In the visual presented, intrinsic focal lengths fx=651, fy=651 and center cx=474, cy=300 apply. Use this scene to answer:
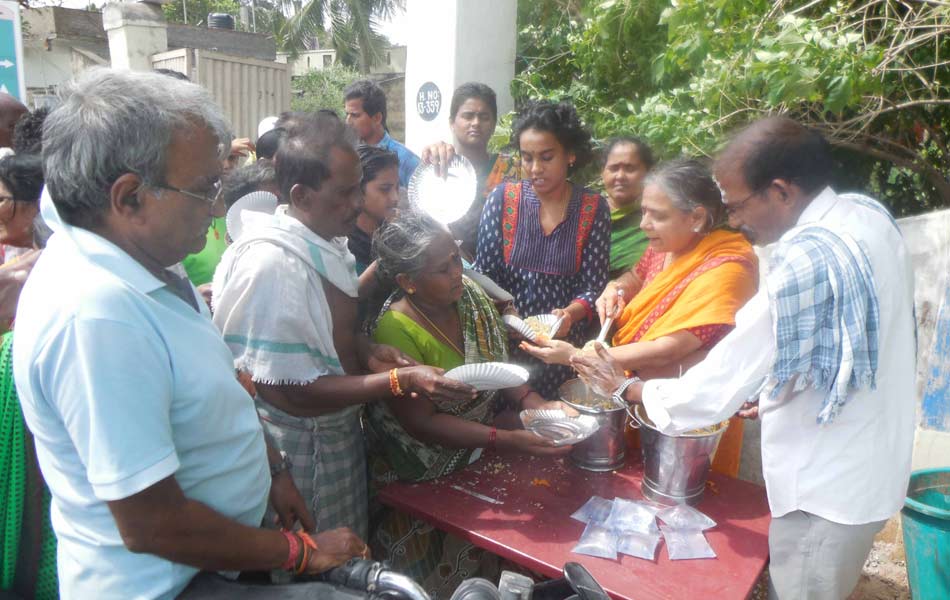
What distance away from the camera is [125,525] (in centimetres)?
116

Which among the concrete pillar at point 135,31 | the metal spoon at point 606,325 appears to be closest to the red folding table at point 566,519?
the metal spoon at point 606,325

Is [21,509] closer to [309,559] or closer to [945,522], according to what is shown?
[309,559]

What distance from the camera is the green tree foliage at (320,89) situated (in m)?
18.6

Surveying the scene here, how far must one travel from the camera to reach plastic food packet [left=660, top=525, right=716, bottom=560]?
1.86m

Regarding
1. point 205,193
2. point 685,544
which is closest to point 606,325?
point 685,544

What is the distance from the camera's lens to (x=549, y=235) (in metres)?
3.00

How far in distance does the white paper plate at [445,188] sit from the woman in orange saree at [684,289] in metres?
0.95

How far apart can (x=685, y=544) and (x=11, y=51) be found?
503 centimetres

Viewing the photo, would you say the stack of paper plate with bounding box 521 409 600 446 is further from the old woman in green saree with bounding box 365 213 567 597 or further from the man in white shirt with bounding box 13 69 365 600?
the man in white shirt with bounding box 13 69 365 600

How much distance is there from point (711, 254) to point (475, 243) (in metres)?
1.29

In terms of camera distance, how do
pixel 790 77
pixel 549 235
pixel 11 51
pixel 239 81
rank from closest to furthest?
1. pixel 790 77
2. pixel 549 235
3. pixel 11 51
4. pixel 239 81

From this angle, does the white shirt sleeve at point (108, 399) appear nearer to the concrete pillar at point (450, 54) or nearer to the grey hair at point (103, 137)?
the grey hair at point (103, 137)

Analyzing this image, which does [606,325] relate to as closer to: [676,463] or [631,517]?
[676,463]

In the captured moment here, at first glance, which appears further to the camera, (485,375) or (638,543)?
(485,375)
